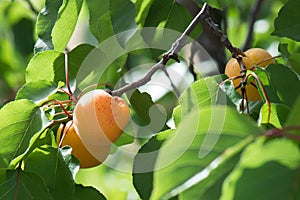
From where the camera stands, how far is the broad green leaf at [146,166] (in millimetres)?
1188

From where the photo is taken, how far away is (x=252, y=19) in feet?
6.24

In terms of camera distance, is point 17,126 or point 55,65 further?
point 55,65

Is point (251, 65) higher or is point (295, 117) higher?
point (295, 117)

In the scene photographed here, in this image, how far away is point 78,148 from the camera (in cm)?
124

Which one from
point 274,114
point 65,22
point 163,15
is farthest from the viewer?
point 163,15

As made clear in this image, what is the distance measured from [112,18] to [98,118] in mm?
270

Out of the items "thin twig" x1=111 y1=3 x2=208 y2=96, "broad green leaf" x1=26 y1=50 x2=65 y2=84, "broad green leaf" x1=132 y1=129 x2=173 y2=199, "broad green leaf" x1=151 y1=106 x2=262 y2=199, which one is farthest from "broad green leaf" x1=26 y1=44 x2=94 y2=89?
"broad green leaf" x1=151 y1=106 x2=262 y2=199

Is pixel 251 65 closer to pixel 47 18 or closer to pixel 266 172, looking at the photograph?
pixel 47 18

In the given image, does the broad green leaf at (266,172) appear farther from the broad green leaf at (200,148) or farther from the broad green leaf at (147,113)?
the broad green leaf at (147,113)

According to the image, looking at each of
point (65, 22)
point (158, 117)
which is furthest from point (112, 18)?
point (158, 117)

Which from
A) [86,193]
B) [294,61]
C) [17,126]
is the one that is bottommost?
[86,193]

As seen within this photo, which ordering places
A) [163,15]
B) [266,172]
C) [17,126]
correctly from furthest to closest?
[163,15] < [17,126] < [266,172]

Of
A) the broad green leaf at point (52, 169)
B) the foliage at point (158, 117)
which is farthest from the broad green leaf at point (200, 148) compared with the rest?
the broad green leaf at point (52, 169)

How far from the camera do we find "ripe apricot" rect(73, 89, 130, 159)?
119cm
